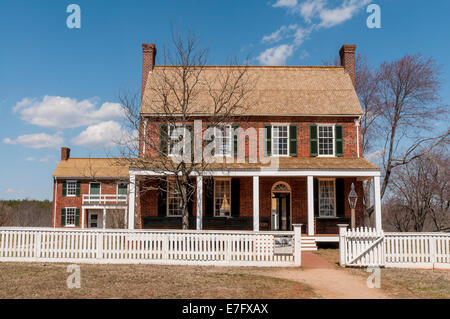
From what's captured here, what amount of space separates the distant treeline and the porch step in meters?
17.7

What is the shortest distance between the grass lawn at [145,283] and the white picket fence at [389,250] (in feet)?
9.53

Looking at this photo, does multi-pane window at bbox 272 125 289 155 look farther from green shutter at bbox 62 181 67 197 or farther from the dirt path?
green shutter at bbox 62 181 67 197

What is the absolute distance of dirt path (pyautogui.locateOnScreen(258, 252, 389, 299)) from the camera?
7672 mm

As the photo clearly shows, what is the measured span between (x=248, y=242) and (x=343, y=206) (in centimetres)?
791

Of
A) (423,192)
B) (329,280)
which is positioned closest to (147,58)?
(329,280)

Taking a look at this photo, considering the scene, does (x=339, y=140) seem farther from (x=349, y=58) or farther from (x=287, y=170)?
(x=349, y=58)

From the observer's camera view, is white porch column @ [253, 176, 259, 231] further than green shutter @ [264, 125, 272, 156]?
No

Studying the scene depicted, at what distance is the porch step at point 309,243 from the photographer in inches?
621

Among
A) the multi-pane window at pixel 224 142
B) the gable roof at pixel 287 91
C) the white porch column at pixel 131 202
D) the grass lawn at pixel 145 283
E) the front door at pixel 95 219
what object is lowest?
the front door at pixel 95 219

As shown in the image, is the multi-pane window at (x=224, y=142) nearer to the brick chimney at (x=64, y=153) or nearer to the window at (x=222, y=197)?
the window at (x=222, y=197)

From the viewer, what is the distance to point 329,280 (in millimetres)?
9141

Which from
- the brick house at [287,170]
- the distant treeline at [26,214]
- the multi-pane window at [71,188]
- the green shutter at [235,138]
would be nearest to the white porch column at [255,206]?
the brick house at [287,170]

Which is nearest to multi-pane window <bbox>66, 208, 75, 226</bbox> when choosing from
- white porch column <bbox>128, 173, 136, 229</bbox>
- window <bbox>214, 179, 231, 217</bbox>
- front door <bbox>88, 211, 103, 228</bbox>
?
front door <bbox>88, 211, 103, 228</bbox>

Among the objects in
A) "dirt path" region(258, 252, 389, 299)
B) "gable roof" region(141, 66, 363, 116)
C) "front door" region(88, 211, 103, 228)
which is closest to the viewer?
"dirt path" region(258, 252, 389, 299)
